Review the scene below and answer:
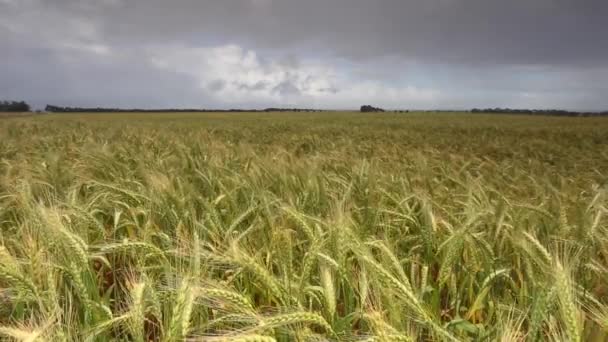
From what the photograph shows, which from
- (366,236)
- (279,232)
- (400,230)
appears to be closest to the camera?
(279,232)

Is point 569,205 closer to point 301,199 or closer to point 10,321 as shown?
point 301,199

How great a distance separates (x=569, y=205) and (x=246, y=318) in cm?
245

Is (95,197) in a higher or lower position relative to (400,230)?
higher

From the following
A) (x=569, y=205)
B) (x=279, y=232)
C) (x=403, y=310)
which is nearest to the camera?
(x=403, y=310)

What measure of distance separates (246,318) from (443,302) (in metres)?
1.06

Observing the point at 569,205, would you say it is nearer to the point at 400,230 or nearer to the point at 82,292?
the point at 400,230

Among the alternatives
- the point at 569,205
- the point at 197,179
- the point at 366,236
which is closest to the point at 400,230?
the point at 366,236

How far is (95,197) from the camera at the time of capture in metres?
2.33

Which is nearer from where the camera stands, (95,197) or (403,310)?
(403,310)

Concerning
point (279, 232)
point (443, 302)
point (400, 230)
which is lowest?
point (443, 302)

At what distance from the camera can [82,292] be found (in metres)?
1.23

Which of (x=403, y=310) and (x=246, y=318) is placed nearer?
(x=246, y=318)

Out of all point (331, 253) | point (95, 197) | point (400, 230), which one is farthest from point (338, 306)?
point (95, 197)

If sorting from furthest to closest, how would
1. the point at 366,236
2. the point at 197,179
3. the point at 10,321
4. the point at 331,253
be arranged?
1. the point at 197,179
2. the point at 366,236
3. the point at 331,253
4. the point at 10,321
